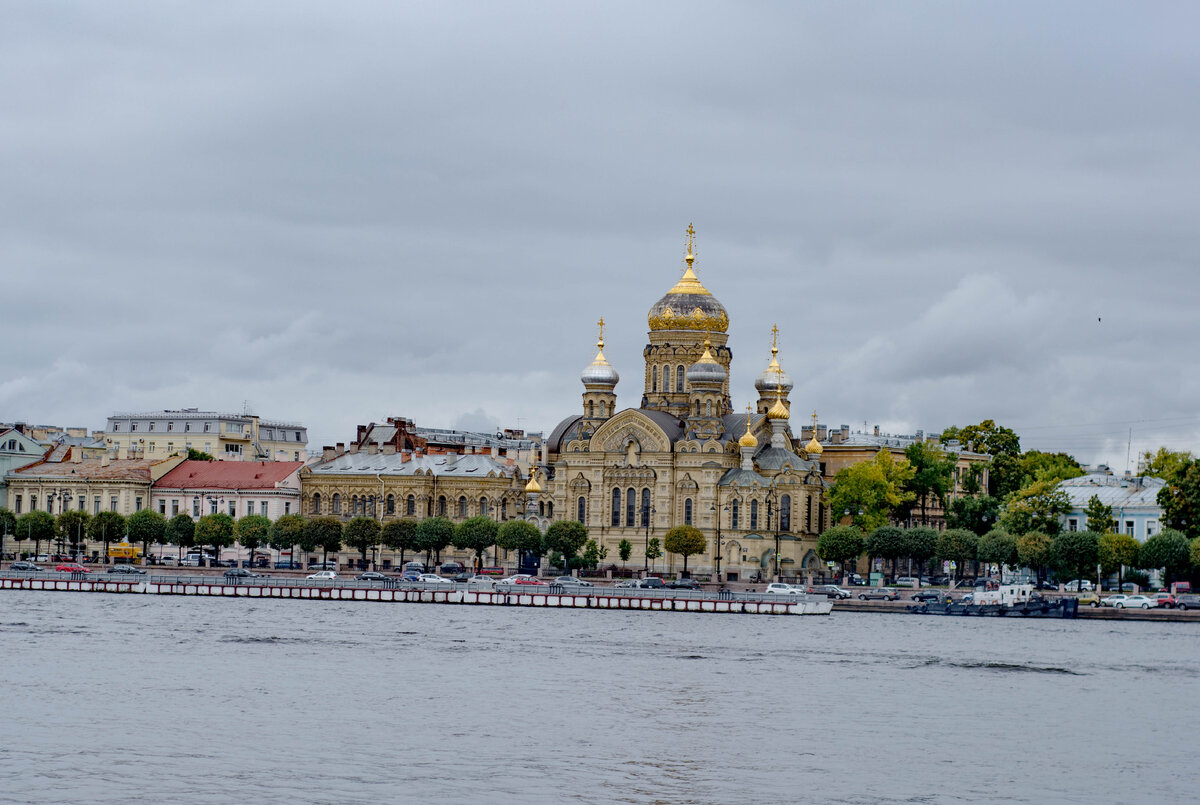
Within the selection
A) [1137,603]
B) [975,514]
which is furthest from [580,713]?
[975,514]

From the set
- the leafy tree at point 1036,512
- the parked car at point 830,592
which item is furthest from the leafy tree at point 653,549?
the leafy tree at point 1036,512

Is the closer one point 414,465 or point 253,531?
point 253,531

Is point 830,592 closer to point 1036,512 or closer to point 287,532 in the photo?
point 1036,512

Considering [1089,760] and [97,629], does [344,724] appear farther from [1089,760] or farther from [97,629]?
[97,629]

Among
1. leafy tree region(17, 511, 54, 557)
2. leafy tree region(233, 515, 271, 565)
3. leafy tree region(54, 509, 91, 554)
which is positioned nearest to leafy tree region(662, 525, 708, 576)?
leafy tree region(233, 515, 271, 565)

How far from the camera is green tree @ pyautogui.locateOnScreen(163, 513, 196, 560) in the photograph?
11294 centimetres

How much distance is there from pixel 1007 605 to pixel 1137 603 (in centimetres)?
544

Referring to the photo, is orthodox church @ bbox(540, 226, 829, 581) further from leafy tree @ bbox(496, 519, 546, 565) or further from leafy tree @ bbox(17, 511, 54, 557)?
leafy tree @ bbox(17, 511, 54, 557)

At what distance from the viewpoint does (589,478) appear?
114 m

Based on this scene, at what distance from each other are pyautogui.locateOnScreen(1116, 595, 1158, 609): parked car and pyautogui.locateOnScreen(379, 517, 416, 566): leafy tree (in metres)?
38.7

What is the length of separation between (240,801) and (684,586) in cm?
6472

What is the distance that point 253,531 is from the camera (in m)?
112

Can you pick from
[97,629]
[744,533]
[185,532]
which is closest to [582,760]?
[97,629]

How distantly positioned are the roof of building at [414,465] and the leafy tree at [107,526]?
11.8m
